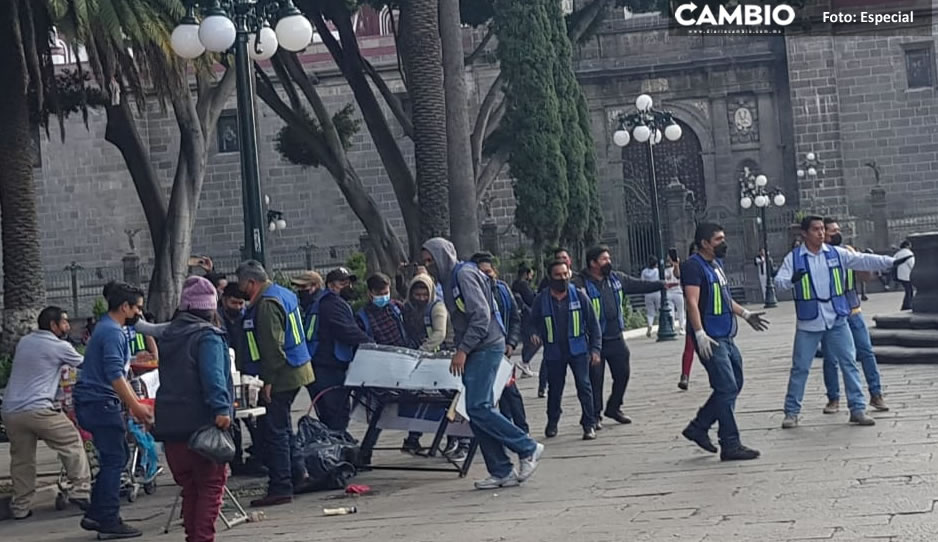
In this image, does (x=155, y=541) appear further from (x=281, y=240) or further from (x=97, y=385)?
(x=281, y=240)

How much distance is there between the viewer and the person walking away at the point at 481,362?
386 inches

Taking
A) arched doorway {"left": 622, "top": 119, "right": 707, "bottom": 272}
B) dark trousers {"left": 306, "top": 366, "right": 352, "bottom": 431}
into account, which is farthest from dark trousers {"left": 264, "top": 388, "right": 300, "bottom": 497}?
arched doorway {"left": 622, "top": 119, "right": 707, "bottom": 272}

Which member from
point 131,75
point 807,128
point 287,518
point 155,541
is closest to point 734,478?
point 287,518

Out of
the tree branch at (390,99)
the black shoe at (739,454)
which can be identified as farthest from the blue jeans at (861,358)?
the tree branch at (390,99)

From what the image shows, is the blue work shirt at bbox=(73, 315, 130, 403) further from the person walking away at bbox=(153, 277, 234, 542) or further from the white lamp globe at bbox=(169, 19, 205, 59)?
the white lamp globe at bbox=(169, 19, 205, 59)

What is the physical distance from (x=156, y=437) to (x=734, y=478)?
3806 millimetres

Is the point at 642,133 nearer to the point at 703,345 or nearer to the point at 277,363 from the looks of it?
the point at 703,345

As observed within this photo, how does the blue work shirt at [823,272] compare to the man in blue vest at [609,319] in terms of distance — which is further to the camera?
the man in blue vest at [609,319]

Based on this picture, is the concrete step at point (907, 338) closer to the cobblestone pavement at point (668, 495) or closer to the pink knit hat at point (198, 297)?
the cobblestone pavement at point (668, 495)

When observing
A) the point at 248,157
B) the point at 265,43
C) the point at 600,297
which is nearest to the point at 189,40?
the point at 265,43

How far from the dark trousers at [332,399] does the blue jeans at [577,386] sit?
80.3 inches

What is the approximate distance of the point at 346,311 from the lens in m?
11.5

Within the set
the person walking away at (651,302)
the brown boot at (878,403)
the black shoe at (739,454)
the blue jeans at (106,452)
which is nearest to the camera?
the blue jeans at (106,452)

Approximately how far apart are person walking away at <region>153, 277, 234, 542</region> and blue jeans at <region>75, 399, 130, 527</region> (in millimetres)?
1888
